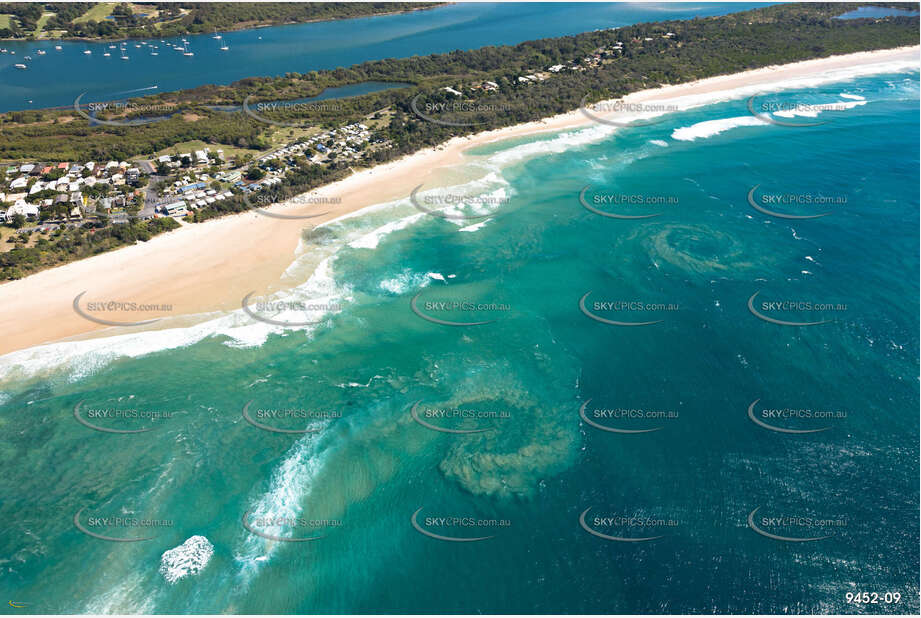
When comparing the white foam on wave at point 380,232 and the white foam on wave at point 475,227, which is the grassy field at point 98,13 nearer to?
the white foam on wave at point 380,232

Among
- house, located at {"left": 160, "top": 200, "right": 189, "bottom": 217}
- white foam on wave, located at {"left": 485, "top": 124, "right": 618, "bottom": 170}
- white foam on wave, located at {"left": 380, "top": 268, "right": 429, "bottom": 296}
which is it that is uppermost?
white foam on wave, located at {"left": 485, "top": 124, "right": 618, "bottom": 170}

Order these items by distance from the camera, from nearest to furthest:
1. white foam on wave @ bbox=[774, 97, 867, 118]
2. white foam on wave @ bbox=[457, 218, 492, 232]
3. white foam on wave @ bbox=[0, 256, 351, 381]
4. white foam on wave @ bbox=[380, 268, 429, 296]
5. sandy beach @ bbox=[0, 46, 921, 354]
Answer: white foam on wave @ bbox=[0, 256, 351, 381], sandy beach @ bbox=[0, 46, 921, 354], white foam on wave @ bbox=[380, 268, 429, 296], white foam on wave @ bbox=[457, 218, 492, 232], white foam on wave @ bbox=[774, 97, 867, 118]

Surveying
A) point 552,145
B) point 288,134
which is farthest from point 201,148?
point 552,145

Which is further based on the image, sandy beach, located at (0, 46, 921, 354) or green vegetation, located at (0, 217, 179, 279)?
green vegetation, located at (0, 217, 179, 279)

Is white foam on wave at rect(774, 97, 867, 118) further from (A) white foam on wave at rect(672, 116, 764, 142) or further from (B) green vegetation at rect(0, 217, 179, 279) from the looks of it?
(B) green vegetation at rect(0, 217, 179, 279)

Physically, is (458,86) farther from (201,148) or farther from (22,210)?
(22,210)

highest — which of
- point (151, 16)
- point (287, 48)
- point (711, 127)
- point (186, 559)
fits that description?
point (151, 16)

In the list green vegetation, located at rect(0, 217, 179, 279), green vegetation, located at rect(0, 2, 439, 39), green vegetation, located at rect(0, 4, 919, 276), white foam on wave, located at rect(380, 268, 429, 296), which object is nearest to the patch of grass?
green vegetation, located at rect(0, 4, 919, 276)
